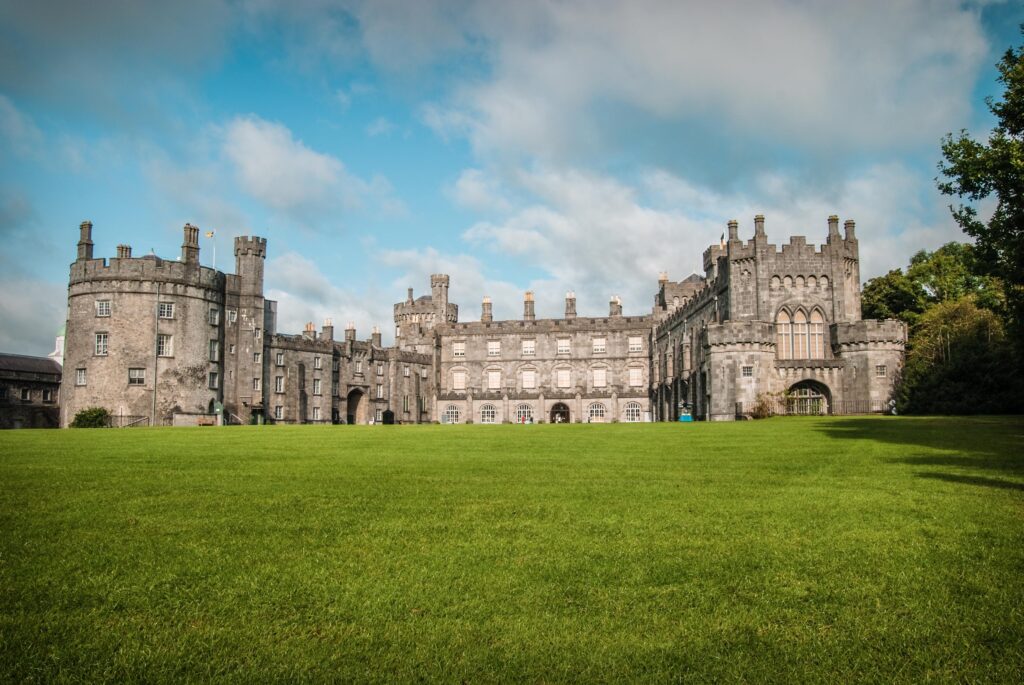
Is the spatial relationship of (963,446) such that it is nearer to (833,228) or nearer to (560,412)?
(833,228)

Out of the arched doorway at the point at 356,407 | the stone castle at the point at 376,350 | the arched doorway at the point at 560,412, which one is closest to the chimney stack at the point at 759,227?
the stone castle at the point at 376,350

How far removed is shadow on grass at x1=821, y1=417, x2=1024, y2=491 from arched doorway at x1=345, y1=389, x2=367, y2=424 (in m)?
54.7

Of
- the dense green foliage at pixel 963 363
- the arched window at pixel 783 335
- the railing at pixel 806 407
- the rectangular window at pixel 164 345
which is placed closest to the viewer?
the dense green foliage at pixel 963 363

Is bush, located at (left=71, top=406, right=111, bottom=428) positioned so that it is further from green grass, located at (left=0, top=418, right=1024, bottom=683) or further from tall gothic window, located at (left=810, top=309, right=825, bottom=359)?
tall gothic window, located at (left=810, top=309, right=825, bottom=359)

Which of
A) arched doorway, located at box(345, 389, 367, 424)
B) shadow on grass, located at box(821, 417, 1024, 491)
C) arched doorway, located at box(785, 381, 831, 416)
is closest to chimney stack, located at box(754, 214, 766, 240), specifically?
arched doorway, located at box(785, 381, 831, 416)

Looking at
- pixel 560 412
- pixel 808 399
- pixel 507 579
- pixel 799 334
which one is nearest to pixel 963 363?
pixel 808 399

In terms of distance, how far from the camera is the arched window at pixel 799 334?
4744cm

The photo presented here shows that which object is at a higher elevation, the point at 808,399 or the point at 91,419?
the point at 808,399

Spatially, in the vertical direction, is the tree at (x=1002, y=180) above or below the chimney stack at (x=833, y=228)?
below

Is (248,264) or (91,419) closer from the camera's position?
(91,419)

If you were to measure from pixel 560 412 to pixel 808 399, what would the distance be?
32.9 meters

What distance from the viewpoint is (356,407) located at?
2901 inches

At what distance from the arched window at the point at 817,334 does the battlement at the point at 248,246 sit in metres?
38.2

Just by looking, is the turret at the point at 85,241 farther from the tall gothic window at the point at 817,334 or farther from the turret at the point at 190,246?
the tall gothic window at the point at 817,334
